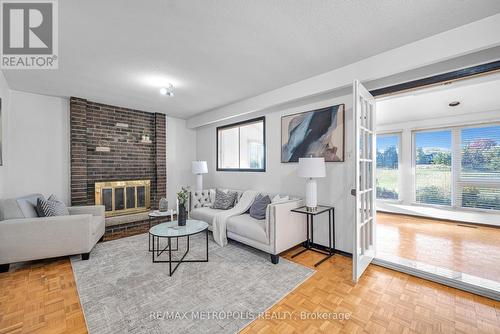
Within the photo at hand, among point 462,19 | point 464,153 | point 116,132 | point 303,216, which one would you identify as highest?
point 462,19

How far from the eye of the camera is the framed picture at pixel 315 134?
9.98ft

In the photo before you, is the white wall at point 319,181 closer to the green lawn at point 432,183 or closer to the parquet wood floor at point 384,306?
the parquet wood floor at point 384,306

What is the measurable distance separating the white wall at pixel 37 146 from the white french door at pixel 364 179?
4916 millimetres

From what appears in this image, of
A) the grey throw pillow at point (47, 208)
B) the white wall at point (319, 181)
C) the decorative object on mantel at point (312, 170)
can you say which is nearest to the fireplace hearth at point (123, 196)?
the grey throw pillow at point (47, 208)

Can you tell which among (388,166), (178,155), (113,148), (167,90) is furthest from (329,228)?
(113,148)

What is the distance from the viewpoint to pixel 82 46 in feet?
7.34

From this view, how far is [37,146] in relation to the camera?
3.74 meters

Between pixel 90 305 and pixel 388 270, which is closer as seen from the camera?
pixel 90 305

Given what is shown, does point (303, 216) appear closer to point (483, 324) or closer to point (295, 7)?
point (483, 324)

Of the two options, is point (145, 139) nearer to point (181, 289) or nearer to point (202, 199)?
point (202, 199)

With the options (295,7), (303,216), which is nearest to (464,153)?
(303,216)

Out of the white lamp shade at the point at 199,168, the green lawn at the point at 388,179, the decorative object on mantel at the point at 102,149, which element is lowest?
the green lawn at the point at 388,179

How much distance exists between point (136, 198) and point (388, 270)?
15.6 feet

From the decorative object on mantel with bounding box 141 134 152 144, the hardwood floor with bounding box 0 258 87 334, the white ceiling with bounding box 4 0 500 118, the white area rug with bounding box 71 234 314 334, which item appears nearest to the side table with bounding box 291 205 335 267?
the white area rug with bounding box 71 234 314 334
